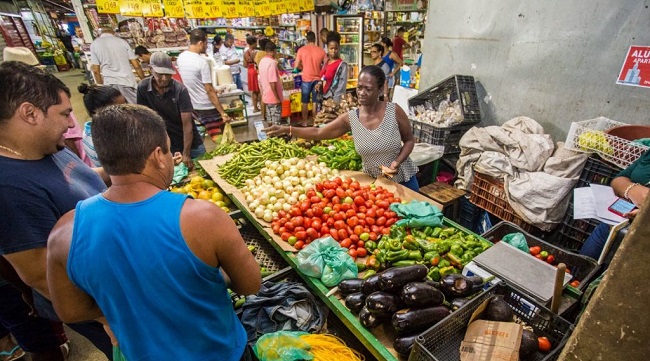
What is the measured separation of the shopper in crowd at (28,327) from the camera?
2414mm

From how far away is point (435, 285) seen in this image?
2.09 meters

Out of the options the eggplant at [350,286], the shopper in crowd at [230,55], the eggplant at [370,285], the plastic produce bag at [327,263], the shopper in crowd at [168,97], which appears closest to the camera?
the eggplant at [370,285]

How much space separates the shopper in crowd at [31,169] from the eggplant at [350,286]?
1.80 meters

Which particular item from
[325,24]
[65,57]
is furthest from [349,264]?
[65,57]

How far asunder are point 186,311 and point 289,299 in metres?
1.26

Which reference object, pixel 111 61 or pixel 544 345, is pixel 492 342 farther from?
pixel 111 61

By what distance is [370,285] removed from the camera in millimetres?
2121

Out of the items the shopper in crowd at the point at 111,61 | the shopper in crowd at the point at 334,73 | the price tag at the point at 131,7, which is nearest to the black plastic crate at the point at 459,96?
the shopper in crowd at the point at 334,73

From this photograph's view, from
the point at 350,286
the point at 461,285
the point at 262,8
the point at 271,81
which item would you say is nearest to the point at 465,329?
the point at 461,285

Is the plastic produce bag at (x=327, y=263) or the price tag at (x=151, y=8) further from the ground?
the price tag at (x=151, y=8)

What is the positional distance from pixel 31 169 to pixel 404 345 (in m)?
2.29

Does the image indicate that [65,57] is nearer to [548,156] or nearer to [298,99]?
[298,99]

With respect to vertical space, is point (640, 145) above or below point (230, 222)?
below

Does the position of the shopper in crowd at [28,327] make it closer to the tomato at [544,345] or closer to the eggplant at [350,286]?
the eggplant at [350,286]
